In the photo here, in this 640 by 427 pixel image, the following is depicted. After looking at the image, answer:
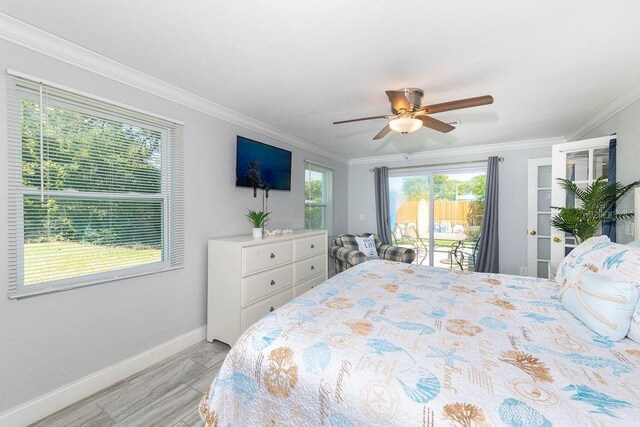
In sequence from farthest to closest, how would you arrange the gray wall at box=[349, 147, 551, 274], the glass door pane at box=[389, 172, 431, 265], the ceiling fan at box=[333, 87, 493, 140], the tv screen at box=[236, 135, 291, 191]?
the glass door pane at box=[389, 172, 431, 265] < the gray wall at box=[349, 147, 551, 274] < the tv screen at box=[236, 135, 291, 191] < the ceiling fan at box=[333, 87, 493, 140]

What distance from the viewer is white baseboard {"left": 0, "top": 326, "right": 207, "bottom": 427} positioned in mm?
1608

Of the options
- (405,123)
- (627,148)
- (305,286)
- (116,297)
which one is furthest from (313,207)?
(627,148)

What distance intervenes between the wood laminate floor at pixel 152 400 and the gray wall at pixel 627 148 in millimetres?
3716

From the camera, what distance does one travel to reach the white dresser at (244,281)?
96.7 inches

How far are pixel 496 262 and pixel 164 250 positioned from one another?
461 centimetres

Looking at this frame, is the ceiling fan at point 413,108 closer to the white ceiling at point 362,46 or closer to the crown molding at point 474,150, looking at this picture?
the white ceiling at point 362,46

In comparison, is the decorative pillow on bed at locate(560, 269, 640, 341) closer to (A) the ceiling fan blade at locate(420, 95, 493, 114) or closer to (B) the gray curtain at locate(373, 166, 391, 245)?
(A) the ceiling fan blade at locate(420, 95, 493, 114)

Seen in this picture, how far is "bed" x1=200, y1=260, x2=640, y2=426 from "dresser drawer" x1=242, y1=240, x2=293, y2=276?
1.03 metres

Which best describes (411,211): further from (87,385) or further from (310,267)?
(87,385)

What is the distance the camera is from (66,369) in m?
1.80

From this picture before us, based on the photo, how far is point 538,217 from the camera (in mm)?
3820

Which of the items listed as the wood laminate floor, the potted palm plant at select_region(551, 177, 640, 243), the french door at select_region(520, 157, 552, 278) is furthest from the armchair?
the wood laminate floor

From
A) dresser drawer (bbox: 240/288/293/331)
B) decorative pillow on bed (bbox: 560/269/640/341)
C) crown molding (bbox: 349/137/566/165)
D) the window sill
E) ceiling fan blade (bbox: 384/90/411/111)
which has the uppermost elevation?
crown molding (bbox: 349/137/566/165)

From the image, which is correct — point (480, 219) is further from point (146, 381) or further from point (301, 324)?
point (146, 381)
